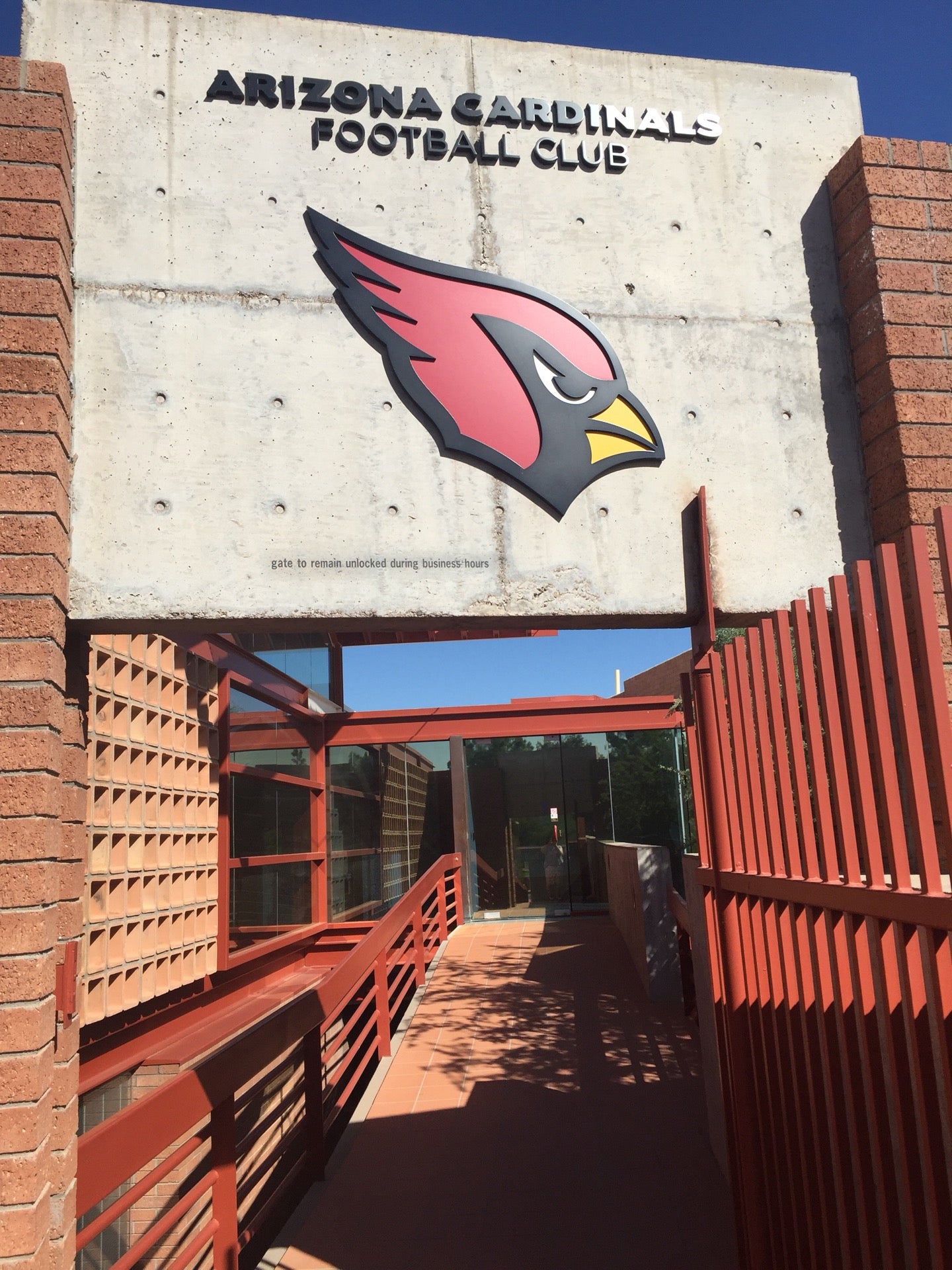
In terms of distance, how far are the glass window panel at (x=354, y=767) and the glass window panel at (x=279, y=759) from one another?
808mm

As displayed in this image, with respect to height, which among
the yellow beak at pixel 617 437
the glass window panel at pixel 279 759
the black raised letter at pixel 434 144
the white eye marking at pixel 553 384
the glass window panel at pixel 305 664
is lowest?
the glass window panel at pixel 279 759

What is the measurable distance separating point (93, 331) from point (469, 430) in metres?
1.66

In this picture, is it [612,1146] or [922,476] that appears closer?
[922,476]

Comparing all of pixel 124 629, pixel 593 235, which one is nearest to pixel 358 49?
pixel 593 235

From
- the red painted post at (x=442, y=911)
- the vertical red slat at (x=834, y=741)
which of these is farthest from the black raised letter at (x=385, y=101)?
the red painted post at (x=442, y=911)

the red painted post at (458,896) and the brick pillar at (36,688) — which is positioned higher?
the brick pillar at (36,688)

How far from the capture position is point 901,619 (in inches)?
95.3

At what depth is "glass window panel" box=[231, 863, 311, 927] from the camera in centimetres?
1042

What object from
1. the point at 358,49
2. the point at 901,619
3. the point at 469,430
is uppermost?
the point at 358,49

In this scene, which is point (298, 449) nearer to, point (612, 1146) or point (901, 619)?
point (901, 619)

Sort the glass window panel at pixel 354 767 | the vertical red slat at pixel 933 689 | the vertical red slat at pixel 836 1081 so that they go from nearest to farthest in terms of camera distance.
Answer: the vertical red slat at pixel 933 689
the vertical red slat at pixel 836 1081
the glass window panel at pixel 354 767

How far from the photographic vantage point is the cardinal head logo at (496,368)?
4.36m

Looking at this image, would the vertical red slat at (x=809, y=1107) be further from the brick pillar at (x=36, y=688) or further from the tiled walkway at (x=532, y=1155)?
the brick pillar at (x=36, y=688)

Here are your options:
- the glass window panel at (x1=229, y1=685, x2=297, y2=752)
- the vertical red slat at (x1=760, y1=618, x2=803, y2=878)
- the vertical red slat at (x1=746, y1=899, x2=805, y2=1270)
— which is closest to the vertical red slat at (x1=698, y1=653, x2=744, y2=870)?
the vertical red slat at (x1=746, y1=899, x2=805, y2=1270)
